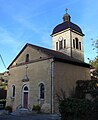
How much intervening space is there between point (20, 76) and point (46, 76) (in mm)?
5842

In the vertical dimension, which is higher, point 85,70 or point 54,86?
point 85,70

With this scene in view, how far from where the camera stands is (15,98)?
94.6ft

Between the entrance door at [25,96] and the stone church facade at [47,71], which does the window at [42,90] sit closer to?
the stone church facade at [47,71]

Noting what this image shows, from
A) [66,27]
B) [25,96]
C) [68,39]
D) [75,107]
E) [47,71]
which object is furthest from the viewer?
[66,27]

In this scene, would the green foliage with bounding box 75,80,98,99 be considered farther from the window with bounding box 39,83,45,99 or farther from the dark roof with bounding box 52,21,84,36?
the dark roof with bounding box 52,21,84,36

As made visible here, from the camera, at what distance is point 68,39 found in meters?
32.2

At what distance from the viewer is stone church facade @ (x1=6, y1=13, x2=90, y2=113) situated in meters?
24.2

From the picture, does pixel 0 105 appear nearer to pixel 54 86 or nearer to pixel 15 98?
pixel 15 98

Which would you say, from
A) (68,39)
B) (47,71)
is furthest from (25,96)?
(68,39)

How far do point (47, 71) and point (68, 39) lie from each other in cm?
937

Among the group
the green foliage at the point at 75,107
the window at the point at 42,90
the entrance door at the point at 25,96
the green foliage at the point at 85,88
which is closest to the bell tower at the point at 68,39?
the green foliage at the point at 85,88

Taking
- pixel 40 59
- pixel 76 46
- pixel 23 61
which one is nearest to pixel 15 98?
pixel 23 61

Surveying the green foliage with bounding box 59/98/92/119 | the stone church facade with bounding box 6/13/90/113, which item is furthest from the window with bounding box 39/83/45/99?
the green foliage with bounding box 59/98/92/119

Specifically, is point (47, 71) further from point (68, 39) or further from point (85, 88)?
point (68, 39)
